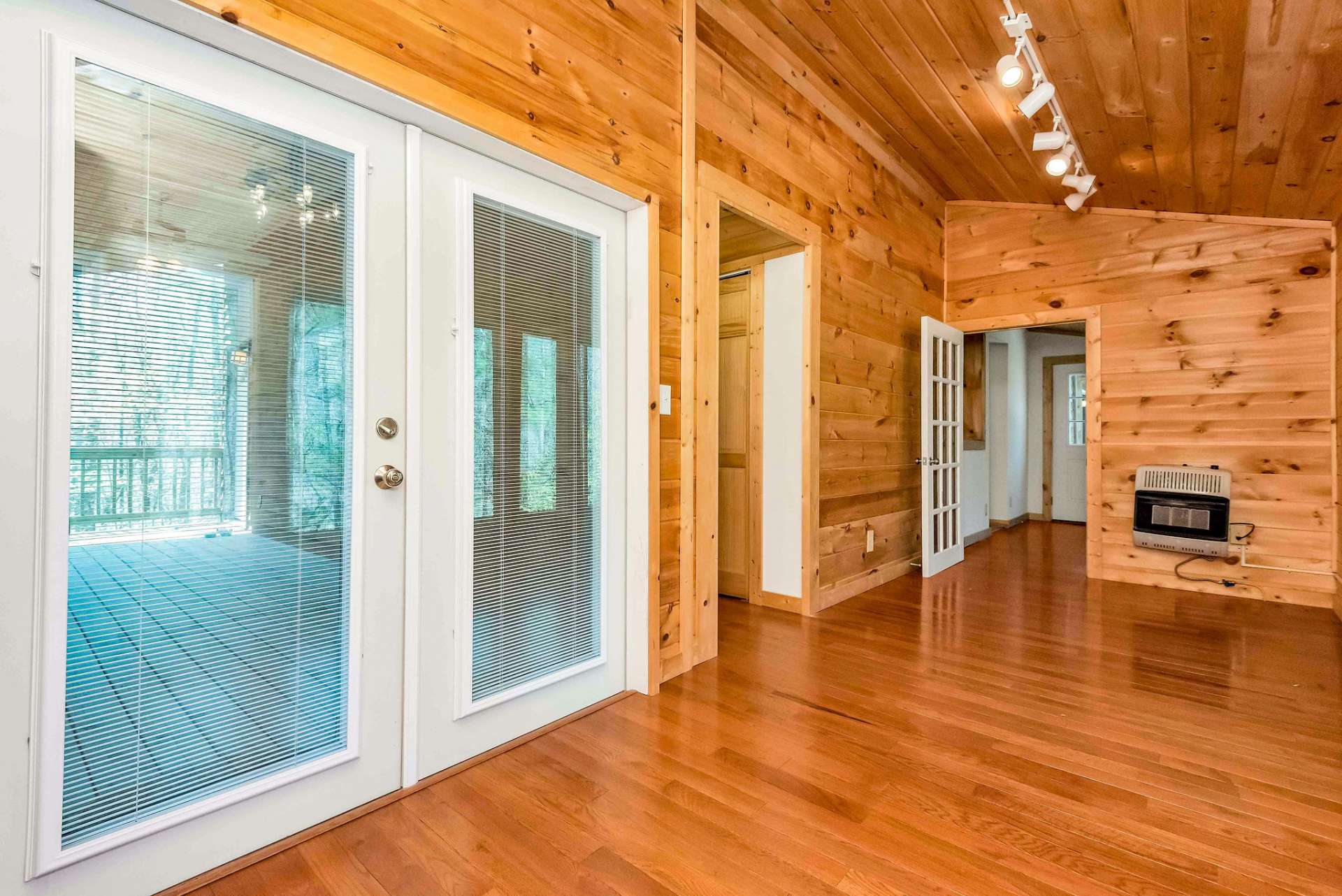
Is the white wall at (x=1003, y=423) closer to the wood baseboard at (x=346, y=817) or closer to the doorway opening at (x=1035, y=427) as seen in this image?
the doorway opening at (x=1035, y=427)

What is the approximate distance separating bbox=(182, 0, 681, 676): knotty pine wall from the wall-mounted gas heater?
11.6 feet

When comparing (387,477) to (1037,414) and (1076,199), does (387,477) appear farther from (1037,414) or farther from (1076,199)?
(1037,414)

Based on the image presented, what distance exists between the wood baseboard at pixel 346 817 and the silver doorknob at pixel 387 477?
83 cm

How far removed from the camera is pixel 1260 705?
2352 mm

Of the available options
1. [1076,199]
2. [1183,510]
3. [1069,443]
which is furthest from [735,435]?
[1069,443]

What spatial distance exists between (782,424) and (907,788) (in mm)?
2130

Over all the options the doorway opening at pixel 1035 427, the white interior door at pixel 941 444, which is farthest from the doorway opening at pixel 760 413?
the doorway opening at pixel 1035 427

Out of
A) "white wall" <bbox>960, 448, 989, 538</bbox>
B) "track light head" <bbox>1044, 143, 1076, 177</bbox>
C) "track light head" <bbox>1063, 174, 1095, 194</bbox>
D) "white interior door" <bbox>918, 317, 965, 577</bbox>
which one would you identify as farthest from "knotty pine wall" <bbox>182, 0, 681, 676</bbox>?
"white wall" <bbox>960, 448, 989, 538</bbox>

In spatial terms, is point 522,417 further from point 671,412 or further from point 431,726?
point 431,726

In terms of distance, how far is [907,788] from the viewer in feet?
5.86

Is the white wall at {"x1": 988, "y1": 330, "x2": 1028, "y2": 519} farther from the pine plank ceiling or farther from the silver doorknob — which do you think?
the silver doorknob

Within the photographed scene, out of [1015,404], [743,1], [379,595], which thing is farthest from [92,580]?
[1015,404]

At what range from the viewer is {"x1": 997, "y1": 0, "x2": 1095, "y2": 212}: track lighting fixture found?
2.52 m

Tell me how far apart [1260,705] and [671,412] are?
2.43 m
